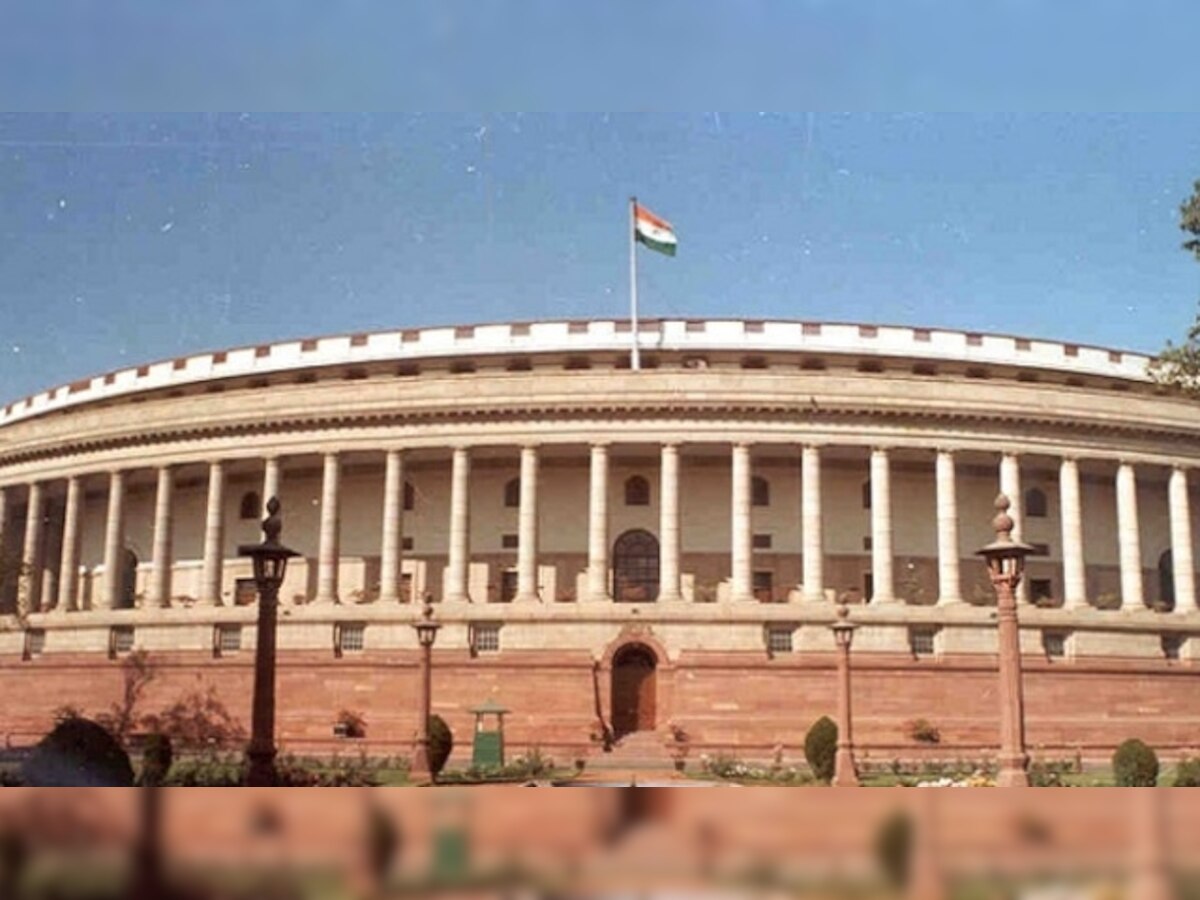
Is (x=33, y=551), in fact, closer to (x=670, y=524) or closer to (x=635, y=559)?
(x=635, y=559)

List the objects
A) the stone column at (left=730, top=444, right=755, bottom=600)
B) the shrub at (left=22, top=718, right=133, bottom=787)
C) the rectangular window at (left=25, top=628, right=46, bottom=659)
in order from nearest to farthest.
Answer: the shrub at (left=22, top=718, right=133, bottom=787), the stone column at (left=730, top=444, right=755, bottom=600), the rectangular window at (left=25, top=628, right=46, bottom=659)

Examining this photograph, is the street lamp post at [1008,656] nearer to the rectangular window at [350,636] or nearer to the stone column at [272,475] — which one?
the rectangular window at [350,636]

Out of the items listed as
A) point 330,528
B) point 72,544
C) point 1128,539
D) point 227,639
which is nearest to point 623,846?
point 330,528

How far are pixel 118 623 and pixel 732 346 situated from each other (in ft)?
112

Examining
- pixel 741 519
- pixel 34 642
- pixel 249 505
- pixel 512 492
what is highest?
pixel 512 492

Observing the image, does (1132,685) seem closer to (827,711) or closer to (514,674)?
(827,711)

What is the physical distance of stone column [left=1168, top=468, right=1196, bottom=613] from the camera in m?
58.1

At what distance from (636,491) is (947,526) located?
15.0m

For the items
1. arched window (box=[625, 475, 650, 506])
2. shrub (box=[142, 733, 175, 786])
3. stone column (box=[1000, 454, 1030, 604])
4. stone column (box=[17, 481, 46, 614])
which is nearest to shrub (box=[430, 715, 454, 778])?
shrub (box=[142, 733, 175, 786])

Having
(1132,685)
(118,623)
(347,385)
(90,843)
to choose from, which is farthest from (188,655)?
(90,843)

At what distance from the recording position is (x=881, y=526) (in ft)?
182

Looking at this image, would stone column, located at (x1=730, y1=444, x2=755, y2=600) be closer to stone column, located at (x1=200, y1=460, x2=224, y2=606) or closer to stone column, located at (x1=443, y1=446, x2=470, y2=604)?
stone column, located at (x1=443, y1=446, x2=470, y2=604)

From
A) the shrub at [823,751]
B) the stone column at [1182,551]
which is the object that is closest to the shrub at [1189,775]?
the shrub at [823,751]

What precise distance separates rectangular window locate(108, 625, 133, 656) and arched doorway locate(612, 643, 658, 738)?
24.3 metres
